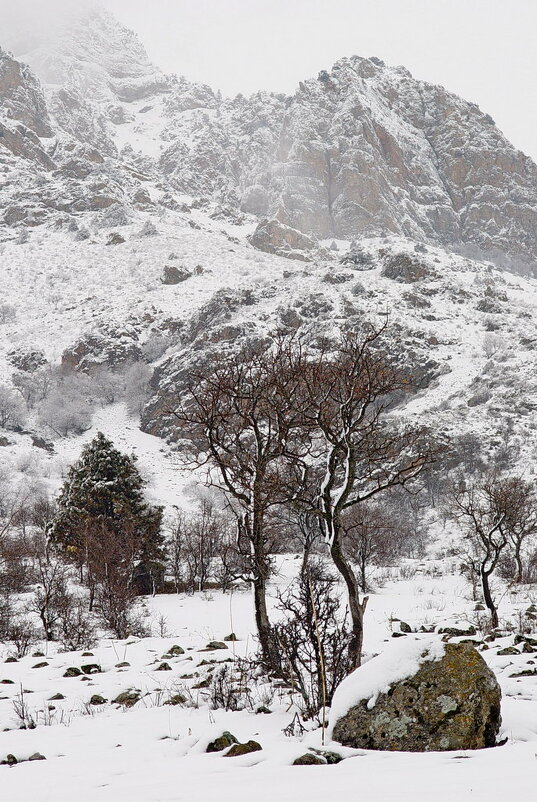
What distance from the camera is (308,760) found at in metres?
3.96

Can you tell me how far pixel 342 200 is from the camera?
178 metres

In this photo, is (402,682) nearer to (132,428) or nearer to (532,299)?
(132,428)

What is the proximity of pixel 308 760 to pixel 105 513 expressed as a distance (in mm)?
26730

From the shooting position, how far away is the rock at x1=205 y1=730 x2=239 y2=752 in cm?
464

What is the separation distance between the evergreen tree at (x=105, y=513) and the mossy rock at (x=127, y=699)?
16968mm

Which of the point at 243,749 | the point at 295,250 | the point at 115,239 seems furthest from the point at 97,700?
the point at 295,250

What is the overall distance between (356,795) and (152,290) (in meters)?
104

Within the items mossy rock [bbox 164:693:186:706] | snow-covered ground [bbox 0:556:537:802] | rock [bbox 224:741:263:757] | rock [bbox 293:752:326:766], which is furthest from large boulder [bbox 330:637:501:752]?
mossy rock [bbox 164:693:186:706]

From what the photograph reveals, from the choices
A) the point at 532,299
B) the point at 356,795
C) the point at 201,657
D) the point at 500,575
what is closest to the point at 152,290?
the point at 532,299

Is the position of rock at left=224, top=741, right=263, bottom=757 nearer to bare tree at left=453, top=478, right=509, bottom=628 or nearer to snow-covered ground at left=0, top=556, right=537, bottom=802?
snow-covered ground at left=0, top=556, right=537, bottom=802

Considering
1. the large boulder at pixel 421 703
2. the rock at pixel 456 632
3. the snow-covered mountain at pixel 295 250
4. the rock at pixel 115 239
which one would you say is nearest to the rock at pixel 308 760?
the large boulder at pixel 421 703

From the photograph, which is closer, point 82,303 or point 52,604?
point 52,604

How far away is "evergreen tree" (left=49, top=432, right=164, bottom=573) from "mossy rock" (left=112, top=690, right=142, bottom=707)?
1697cm

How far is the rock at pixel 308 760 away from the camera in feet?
12.9
